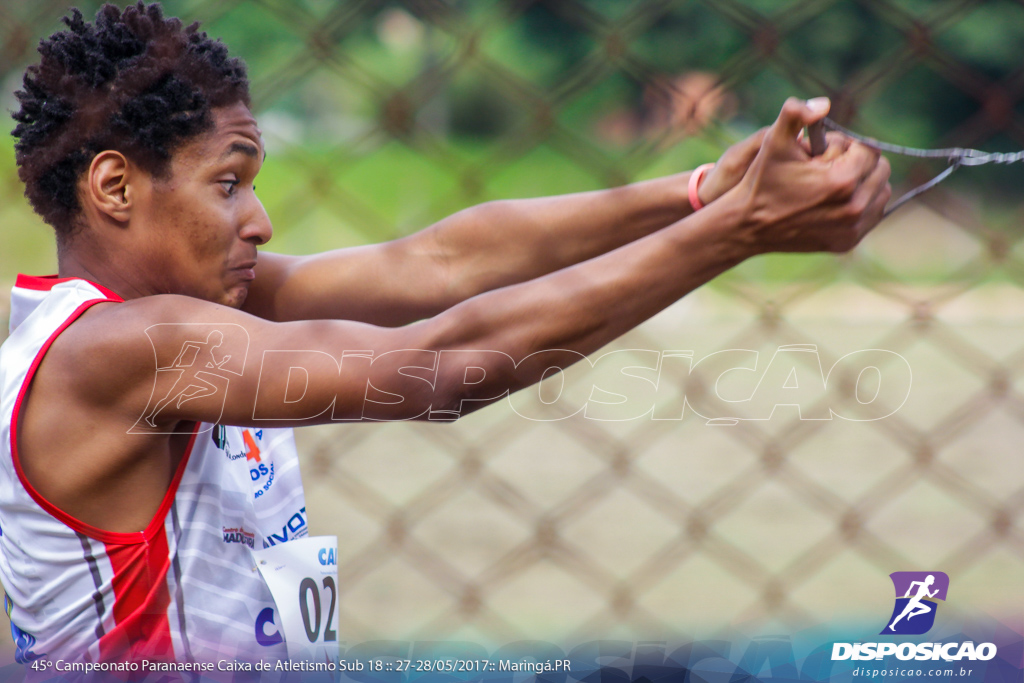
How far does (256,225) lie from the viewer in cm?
107

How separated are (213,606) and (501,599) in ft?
5.14

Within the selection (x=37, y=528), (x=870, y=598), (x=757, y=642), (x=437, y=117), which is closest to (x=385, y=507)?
(x=870, y=598)

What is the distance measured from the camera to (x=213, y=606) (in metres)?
1.08

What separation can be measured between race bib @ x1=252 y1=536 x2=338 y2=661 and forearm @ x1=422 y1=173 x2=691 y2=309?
437 mm

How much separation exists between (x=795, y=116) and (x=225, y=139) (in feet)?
2.10

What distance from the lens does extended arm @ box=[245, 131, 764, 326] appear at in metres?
1.29

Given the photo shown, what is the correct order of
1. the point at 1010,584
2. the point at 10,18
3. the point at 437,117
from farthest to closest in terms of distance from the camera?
the point at 437,117
the point at 1010,584
the point at 10,18

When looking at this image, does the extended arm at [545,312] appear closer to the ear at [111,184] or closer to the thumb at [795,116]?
the thumb at [795,116]

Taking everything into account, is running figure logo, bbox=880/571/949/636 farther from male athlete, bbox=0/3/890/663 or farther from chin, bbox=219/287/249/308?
chin, bbox=219/287/249/308

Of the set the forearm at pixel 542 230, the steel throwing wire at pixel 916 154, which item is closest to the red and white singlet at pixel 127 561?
the forearm at pixel 542 230

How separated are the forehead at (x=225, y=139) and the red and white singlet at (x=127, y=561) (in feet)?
0.64

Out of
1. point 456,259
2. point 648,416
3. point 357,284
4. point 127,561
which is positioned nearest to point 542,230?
point 456,259

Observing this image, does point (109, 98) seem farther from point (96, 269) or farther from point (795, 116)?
point (795, 116)

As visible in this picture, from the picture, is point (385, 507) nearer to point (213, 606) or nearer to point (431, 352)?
point (213, 606)
